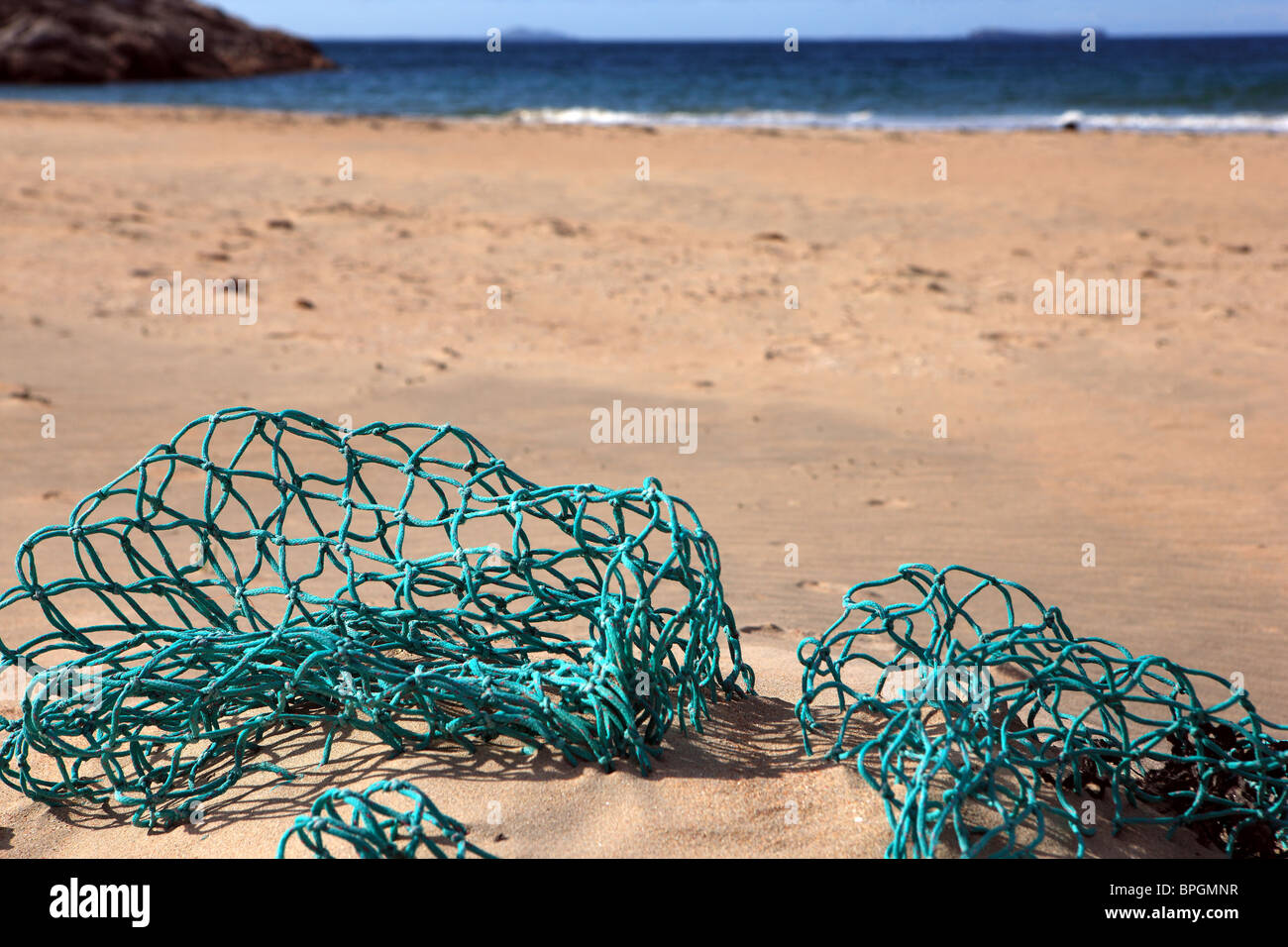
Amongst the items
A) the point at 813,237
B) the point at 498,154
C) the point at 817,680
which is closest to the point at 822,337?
the point at 813,237

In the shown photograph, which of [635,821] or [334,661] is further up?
[334,661]

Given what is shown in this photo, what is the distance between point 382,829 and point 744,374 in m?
5.25

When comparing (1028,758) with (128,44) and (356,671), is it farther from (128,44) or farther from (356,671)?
(128,44)

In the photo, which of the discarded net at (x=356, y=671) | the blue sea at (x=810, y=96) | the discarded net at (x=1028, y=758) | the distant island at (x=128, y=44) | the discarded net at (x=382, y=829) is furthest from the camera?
the distant island at (x=128, y=44)

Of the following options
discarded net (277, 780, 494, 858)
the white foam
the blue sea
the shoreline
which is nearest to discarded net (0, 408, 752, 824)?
discarded net (277, 780, 494, 858)

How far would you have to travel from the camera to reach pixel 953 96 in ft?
102

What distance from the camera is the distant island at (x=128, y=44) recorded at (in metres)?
41.3

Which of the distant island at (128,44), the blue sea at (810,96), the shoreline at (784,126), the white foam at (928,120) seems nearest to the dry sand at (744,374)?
the shoreline at (784,126)

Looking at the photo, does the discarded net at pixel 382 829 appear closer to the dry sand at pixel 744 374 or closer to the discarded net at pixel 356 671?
the dry sand at pixel 744 374

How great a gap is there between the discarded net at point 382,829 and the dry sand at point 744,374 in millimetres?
115

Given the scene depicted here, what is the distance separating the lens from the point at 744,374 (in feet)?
23.1

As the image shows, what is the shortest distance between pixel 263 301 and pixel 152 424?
2.79 m

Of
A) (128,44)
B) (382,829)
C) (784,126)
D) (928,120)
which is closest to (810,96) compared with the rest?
(928,120)
